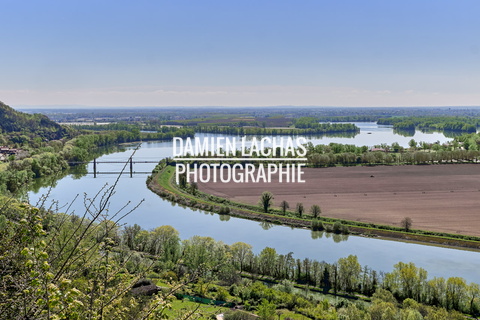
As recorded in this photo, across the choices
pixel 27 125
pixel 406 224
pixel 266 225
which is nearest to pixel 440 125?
pixel 27 125

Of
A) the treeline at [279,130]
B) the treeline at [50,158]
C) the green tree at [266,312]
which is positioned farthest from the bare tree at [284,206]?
the treeline at [279,130]

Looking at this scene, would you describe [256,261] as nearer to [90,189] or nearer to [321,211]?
[321,211]

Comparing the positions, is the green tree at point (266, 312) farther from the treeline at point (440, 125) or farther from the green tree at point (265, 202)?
the treeline at point (440, 125)

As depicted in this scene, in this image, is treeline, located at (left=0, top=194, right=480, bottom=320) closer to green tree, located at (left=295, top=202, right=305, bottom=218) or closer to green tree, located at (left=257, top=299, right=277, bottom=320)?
green tree, located at (left=257, top=299, right=277, bottom=320)

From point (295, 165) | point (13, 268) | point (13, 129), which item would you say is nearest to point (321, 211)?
point (295, 165)

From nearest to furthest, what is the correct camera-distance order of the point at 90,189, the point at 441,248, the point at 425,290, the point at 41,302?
the point at 41,302 → the point at 425,290 → the point at 441,248 → the point at 90,189

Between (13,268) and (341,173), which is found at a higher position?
(13,268)

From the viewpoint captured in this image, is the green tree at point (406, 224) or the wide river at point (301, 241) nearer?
the wide river at point (301, 241)
